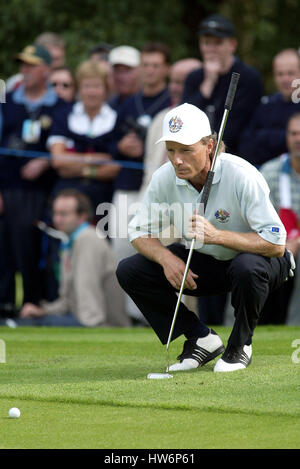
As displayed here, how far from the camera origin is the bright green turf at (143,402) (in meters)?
4.56

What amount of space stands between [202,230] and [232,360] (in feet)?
2.75

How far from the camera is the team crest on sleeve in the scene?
6320 mm

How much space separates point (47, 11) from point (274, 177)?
10.9 metres

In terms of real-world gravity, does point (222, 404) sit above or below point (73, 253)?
above

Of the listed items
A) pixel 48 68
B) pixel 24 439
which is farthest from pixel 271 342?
pixel 48 68

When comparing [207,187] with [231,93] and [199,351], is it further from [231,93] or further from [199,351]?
[199,351]

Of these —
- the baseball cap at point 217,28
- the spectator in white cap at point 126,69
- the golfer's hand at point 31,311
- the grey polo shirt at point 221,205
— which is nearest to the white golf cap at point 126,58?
the spectator in white cap at point 126,69

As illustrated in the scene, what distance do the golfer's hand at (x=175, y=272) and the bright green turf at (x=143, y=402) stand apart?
541 mm

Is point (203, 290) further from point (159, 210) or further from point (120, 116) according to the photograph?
point (120, 116)

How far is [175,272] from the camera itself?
634 centimetres

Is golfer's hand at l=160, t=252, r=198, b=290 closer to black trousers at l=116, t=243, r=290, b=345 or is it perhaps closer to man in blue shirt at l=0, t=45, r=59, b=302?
black trousers at l=116, t=243, r=290, b=345

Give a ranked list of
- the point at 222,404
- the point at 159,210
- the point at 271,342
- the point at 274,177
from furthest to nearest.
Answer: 1. the point at 274,177
2. the point at 271,342
3. the point at 159,210
4. the point at 222,404

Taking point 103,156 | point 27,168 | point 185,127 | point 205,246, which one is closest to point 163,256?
point 205,246

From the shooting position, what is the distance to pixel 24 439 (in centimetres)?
464
